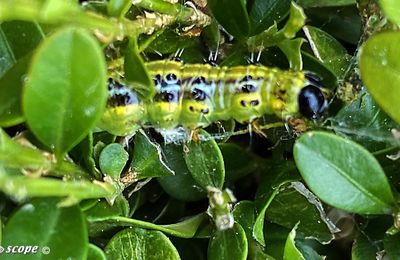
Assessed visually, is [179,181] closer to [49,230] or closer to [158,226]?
[158,226]

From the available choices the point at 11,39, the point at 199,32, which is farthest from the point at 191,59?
the point at 11,39

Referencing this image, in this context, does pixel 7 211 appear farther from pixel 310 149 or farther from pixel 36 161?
pixel 310 149

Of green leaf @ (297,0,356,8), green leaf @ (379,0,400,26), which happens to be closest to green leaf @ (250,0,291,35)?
green leaf @ (297,0,356,8)

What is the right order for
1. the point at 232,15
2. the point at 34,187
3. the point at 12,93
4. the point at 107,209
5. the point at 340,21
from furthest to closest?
1. the point at 340,21
2. the point at 232,15
3. the point at 107,209
4. the point at 12,93
5. the point at 34,187

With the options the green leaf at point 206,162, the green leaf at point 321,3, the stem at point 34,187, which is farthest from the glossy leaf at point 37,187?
the green leaf at point 321,3

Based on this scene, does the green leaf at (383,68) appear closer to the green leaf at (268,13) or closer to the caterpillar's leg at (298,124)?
the caterpillar's leg at (298,124)

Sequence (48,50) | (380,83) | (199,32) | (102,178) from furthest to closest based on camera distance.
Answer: (199,32)
(102,178)
(380,83)
(48,50)

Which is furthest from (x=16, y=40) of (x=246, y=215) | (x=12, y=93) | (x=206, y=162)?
(x=246, y=215)
